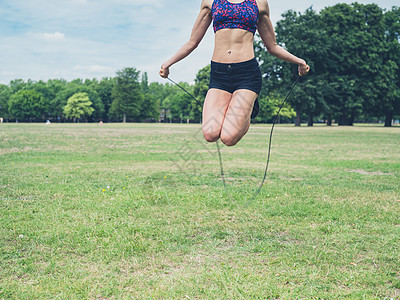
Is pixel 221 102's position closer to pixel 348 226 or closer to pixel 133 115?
pixel 348 226

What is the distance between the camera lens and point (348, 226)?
19.7 ft

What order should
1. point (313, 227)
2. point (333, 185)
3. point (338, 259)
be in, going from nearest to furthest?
point (338, 259)
point (313, 227)
point (333, 185)

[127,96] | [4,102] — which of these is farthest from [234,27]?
[4,102]

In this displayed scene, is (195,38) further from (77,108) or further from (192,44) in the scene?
(77,108)

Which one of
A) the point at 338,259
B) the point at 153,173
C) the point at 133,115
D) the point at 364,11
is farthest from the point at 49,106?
the point at 338,259

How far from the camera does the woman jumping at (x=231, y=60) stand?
4879 millimetres

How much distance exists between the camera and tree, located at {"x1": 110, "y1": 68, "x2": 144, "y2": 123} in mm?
107562

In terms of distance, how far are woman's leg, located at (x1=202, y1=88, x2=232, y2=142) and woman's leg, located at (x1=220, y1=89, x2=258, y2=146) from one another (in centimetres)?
10

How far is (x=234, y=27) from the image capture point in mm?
4887

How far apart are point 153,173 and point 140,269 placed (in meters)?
6.92

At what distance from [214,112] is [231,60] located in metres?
0.77

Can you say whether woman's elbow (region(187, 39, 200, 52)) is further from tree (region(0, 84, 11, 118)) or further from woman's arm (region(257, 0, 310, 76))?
tree (region(0, 84, 11, 118))

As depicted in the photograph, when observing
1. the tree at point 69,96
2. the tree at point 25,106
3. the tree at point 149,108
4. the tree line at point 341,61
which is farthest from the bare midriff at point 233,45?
the tree at point 69,96

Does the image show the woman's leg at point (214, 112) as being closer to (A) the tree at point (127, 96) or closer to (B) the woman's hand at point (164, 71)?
(B) the woman's hand at point (164, 71)
